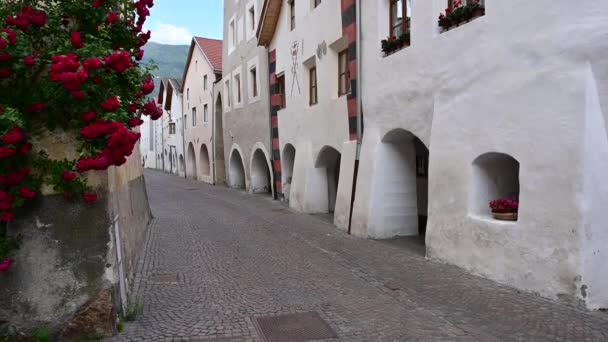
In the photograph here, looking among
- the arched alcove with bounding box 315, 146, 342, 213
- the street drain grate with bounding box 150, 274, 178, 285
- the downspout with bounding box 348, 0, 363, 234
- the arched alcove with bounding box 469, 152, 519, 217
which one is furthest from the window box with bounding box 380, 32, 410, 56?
the street drain grate with bounding box 150, 274, 178, 285

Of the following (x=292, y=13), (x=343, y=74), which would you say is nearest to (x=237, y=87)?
(x=292, y=13)

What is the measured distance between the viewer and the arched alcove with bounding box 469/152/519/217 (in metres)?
7.29

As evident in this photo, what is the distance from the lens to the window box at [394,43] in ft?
30.0

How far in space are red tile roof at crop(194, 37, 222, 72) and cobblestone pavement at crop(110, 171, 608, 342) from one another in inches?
713

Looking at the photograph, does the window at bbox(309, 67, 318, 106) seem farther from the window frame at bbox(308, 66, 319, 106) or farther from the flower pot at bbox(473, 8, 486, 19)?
the flower pot at bbox(473, 8, 486, 19)

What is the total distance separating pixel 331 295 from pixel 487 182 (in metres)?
2.84

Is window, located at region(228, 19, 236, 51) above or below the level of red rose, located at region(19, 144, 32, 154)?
above

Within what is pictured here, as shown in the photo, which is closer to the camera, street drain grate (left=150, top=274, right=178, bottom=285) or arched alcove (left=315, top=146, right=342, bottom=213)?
street drain grate (left=150, top=274, right=178, bottom=285)

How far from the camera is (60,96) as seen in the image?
4.45 meters

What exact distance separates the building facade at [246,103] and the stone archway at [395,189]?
8.04 meters

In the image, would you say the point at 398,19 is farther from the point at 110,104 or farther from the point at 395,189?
the point at 110,104

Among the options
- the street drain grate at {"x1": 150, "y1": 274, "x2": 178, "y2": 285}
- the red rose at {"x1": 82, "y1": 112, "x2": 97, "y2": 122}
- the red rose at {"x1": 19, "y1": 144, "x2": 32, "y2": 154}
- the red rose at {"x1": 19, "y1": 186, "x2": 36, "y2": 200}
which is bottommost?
the street drain grate at {"x1": 150, "y1": 274, "x2": 178, "y2": 285}

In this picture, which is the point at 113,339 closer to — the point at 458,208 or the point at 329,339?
the point at 329,339

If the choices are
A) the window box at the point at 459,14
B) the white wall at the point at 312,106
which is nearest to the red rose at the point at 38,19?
the window box at the point at 459,14
